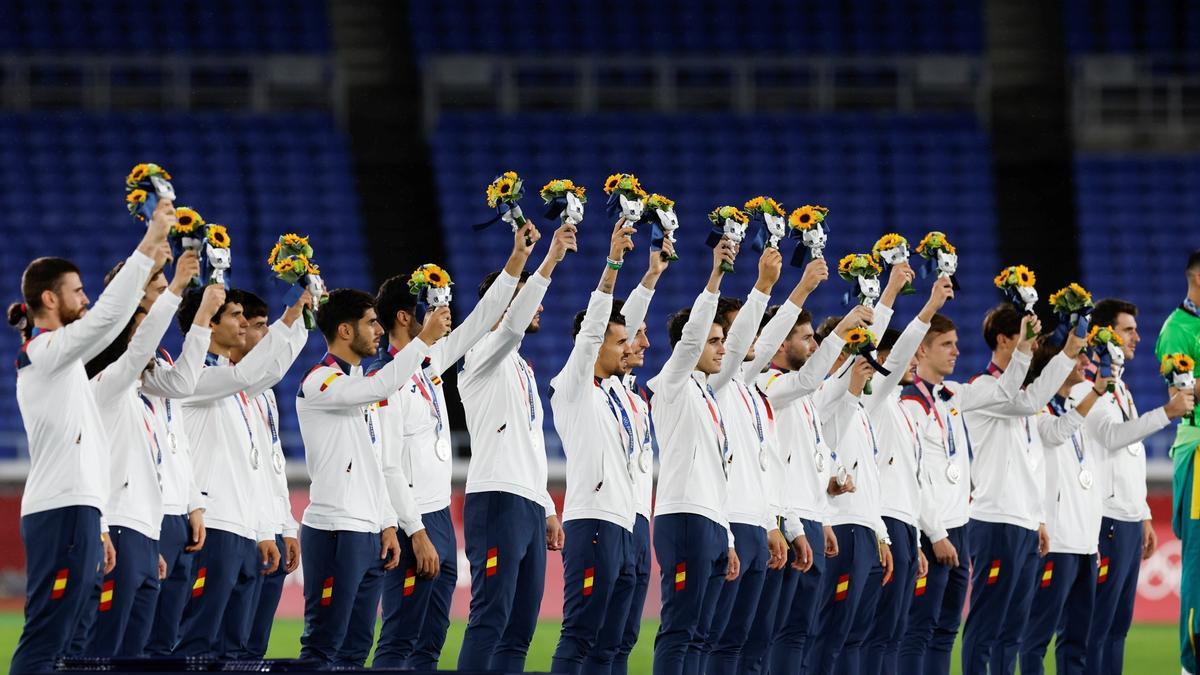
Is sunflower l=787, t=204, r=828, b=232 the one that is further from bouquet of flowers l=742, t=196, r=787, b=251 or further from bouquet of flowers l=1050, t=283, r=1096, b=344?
bouquet of flowers l=1050, t=283, r=1096, b=344

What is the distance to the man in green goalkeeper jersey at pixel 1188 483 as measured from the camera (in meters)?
9.48

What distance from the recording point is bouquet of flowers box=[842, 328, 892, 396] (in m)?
9.16

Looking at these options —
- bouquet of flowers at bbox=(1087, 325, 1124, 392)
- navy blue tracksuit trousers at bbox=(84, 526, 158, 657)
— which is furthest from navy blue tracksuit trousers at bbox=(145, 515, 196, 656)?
bouquet of flowers at bbox=(1087, 325, 1124, 392)

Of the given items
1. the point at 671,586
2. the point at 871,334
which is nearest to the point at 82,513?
the point at 671,586

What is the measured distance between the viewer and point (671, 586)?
8484mm

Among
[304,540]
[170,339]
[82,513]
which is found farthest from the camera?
[170,339]

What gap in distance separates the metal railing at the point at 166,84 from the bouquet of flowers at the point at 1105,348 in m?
11.9

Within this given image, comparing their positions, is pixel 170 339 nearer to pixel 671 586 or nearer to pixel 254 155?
Answer: pixel 254 155

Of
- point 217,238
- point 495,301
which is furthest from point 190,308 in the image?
point 495,301

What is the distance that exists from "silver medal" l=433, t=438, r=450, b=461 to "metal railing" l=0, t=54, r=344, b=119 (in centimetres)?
1190

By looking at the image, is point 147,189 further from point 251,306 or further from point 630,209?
point 630,209

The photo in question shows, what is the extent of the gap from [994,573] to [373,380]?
148 inches

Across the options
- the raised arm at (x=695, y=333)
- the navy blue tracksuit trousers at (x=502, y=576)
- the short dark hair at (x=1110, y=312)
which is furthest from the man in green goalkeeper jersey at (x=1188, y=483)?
the navy blue tracksuit trousers at (x=502, y=576)

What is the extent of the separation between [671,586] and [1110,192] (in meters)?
12.8
